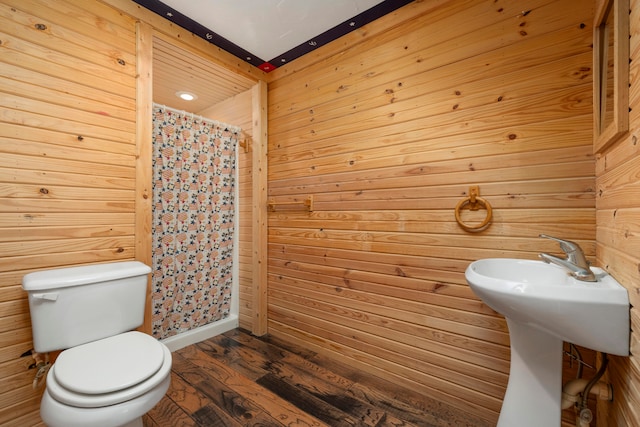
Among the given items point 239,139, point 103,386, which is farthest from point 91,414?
point 239,139

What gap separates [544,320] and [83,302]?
1.94 meters

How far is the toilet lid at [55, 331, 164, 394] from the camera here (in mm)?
1049

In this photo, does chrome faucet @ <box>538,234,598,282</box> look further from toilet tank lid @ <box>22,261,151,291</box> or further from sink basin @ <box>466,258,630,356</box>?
toilet tank lid @ <box>22,261,151,291</box>

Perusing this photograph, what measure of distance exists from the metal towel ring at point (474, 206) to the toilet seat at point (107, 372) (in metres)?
1.63

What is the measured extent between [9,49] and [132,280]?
4.19 ft

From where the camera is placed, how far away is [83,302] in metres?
1.35

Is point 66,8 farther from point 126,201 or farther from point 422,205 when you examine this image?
point 422,205

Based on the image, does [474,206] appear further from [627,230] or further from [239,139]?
[239,139]

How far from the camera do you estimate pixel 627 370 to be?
0.83 meters

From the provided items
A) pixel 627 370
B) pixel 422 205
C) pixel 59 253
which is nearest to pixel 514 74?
pixel 422 205

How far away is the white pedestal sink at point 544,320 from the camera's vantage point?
32.1 inches

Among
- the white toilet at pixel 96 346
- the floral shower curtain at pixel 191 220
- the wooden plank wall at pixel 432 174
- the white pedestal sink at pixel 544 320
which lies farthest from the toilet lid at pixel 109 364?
the white pedestal sink at pixel 544 320

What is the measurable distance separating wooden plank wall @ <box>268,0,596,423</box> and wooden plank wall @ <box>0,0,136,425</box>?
3.99 ft

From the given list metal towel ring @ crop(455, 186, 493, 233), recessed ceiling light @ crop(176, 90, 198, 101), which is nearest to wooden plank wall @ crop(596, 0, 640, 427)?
metal towel ring @ crop(455, 186, 493, 233)
